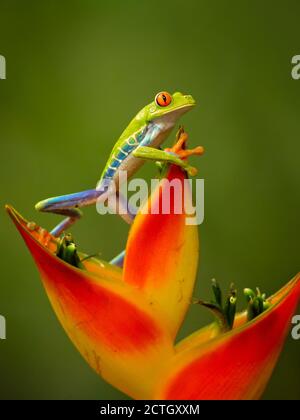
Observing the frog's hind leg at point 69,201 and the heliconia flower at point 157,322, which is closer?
the heliconia flower at point 157,322

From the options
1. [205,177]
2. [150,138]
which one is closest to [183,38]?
[205,177]

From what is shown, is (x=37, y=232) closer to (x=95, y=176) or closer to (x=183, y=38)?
(x=95, y=176)
